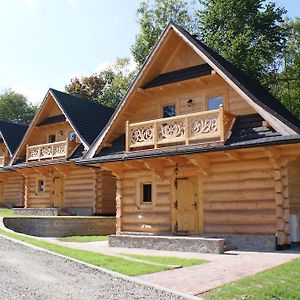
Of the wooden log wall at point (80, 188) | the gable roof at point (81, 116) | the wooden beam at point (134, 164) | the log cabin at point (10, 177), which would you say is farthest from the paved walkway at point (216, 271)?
the log cabin at point (10, 177)

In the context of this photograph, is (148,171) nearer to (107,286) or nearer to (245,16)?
(107,286)

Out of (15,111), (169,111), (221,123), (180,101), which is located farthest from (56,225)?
(15,111)

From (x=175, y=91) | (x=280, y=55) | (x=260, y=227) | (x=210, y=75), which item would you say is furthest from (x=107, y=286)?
(x=280, y=55)

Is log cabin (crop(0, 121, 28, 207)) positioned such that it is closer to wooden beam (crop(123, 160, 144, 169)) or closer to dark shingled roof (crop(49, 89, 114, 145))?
dark shingled roof (crop(49, 89, 114, 145))

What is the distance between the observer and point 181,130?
1504cm

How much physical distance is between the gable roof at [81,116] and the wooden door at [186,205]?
28.0 ft

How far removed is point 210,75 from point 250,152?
3.35 meters

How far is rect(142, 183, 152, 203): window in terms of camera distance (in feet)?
56.1

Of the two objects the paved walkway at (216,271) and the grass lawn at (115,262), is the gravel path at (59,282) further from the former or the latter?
the paved walkway at (216,271)

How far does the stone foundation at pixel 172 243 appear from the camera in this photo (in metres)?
12.8

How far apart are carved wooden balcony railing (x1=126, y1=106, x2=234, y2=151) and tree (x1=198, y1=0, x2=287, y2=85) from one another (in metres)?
17.7

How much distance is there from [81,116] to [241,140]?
14717 millimetres

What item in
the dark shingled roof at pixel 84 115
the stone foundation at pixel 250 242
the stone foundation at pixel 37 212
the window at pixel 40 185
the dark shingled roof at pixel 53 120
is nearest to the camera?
the stone foundation at pixel 250 242

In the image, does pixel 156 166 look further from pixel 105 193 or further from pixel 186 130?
pixel 105 193
